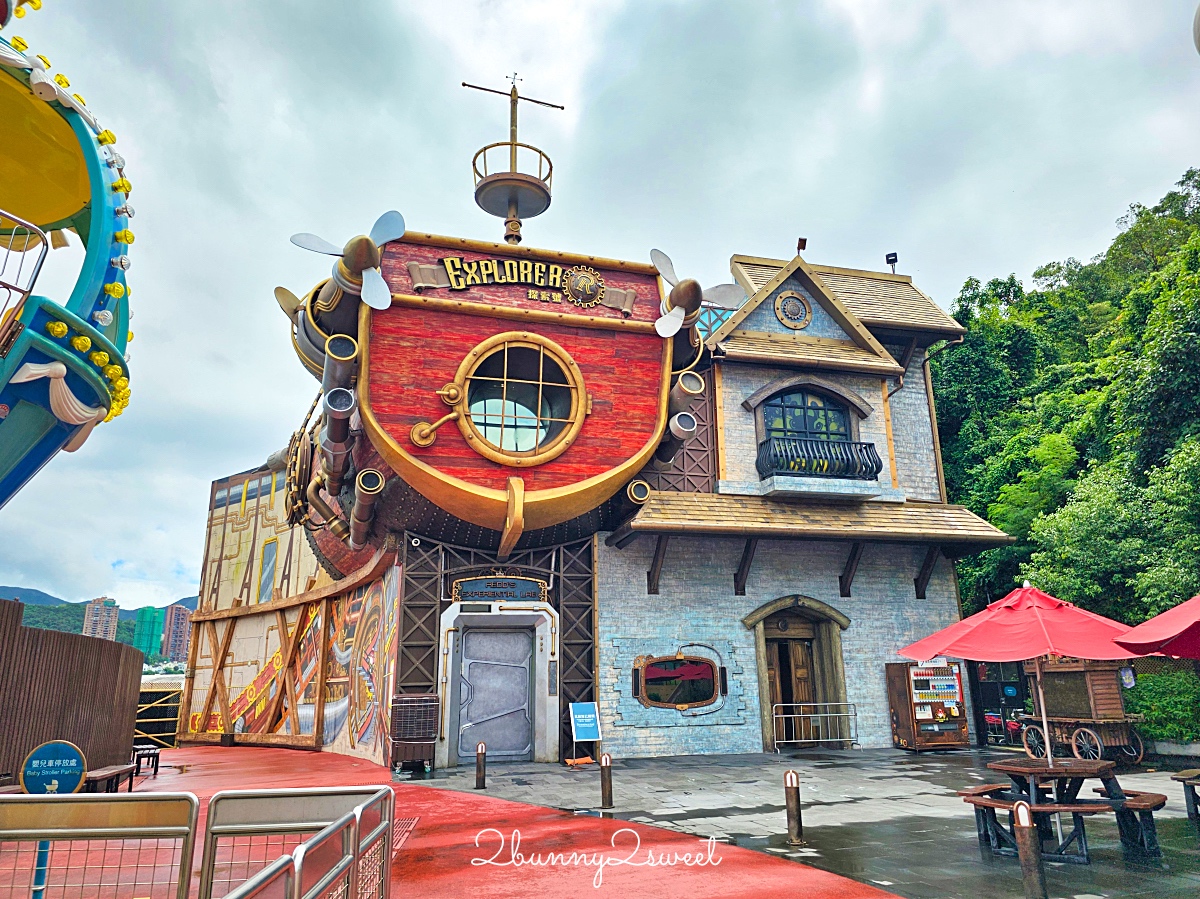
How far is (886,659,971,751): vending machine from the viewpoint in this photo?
56.0 feet

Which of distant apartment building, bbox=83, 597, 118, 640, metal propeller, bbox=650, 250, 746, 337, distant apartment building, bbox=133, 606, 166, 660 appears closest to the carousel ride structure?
metal propeller, bbox=650, 250, 746, 337

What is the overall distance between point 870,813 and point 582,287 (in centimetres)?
1056

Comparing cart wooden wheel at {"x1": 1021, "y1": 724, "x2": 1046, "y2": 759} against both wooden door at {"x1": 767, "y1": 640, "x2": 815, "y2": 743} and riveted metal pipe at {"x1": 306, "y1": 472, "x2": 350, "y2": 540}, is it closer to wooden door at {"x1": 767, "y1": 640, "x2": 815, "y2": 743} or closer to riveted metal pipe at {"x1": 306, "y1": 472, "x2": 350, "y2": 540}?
wooden door at {"x1": 767, "y1": 640, "x2": 815, "y2": 743}

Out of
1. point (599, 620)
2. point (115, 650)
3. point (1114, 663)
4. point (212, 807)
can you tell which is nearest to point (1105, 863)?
point (212, 807)

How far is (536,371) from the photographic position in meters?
15.7

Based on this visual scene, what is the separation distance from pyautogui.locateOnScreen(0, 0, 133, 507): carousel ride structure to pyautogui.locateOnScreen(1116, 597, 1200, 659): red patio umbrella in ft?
41.4

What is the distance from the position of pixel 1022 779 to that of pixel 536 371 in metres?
10.7

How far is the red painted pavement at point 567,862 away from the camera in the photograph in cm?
666

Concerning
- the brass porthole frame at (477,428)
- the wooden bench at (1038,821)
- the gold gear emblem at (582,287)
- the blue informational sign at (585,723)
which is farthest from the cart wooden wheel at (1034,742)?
the gold gear emblem at (582,287)

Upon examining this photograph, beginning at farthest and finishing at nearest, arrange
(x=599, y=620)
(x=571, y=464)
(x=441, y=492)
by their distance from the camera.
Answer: (x=599, y=620)
(x=571, y=464)
(x=441, y=492)

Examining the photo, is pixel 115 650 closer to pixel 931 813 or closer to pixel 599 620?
pixel 599 620

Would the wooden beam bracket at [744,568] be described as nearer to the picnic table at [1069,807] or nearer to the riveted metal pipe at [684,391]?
the riveted metal pipe at [684,391]

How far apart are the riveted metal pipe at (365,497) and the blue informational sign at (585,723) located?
5.58 metres

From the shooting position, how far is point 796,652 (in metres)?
19.0
